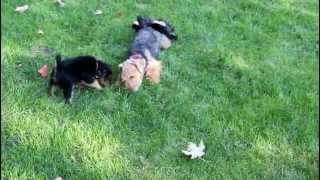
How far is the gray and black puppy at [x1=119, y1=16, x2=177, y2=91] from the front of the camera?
4.80 meters

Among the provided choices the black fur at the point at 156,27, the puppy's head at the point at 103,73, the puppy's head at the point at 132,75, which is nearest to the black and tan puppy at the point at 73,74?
the puppy's head at the point at 103,73

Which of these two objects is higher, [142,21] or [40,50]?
[142,21]

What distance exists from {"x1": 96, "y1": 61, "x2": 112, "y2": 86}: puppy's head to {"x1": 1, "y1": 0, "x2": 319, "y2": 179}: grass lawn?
86mm

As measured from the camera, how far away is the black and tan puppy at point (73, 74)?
15.2 feet

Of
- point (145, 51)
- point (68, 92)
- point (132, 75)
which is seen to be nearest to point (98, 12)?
point (145, 51)

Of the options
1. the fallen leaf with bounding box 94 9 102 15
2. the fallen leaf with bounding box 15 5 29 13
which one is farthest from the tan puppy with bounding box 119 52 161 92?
the fallen leaf with bounding box 15 5 29 13

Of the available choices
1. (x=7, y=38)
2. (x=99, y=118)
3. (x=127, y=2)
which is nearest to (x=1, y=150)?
(x=99, y=118)

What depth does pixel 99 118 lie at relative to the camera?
14.6ft

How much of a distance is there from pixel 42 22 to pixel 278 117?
8.27 feet

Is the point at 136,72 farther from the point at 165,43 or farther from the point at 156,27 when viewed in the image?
the point at 156,27

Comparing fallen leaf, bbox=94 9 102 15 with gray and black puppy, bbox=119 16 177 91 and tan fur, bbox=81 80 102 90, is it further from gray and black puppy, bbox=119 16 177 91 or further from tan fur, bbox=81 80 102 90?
tan fur, bbox=81 80 102 90

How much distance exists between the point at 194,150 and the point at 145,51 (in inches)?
51.9

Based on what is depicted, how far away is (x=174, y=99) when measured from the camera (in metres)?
4.80

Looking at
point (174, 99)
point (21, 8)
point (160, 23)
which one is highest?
point (160, 23)
